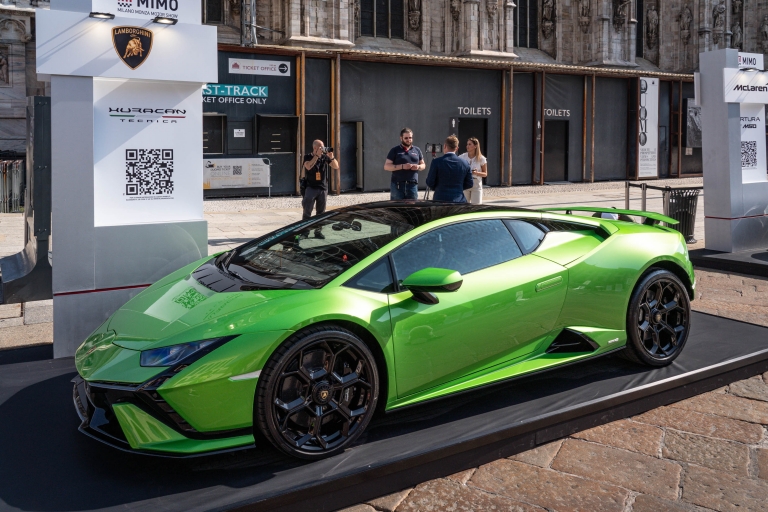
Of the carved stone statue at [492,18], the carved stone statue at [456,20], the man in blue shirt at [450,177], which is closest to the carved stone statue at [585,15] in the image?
the carved stone statue at [492,18]

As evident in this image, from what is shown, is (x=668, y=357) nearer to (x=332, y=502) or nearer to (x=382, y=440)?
(x=382, y=440)

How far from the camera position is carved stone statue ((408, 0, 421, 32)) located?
28797mm

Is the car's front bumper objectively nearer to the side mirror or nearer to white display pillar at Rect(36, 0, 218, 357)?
the side mirror

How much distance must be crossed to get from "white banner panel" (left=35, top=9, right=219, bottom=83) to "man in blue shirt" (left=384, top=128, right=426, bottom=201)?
5.22 metres

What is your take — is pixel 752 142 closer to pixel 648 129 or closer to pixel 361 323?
pixel 361 323

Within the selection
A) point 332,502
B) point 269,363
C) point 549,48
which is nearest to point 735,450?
point 332,502

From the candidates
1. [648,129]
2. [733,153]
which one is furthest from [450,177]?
[648,129]

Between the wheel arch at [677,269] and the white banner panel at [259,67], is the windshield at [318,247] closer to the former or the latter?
the wheel arch at [677,269]

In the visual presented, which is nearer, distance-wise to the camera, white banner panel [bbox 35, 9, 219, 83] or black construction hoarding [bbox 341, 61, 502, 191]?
white banner panel [bbox 35, 9, 219, 83]

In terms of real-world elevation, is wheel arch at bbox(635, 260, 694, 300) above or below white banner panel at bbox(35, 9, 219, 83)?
below

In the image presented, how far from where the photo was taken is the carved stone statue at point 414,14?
28797mm

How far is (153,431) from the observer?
11.1ft

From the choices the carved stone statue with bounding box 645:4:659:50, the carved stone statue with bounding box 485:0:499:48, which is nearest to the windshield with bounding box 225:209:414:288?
the carved stone statue with bounding box 485:0:499:48

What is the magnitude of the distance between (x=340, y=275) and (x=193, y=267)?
1.35 m
